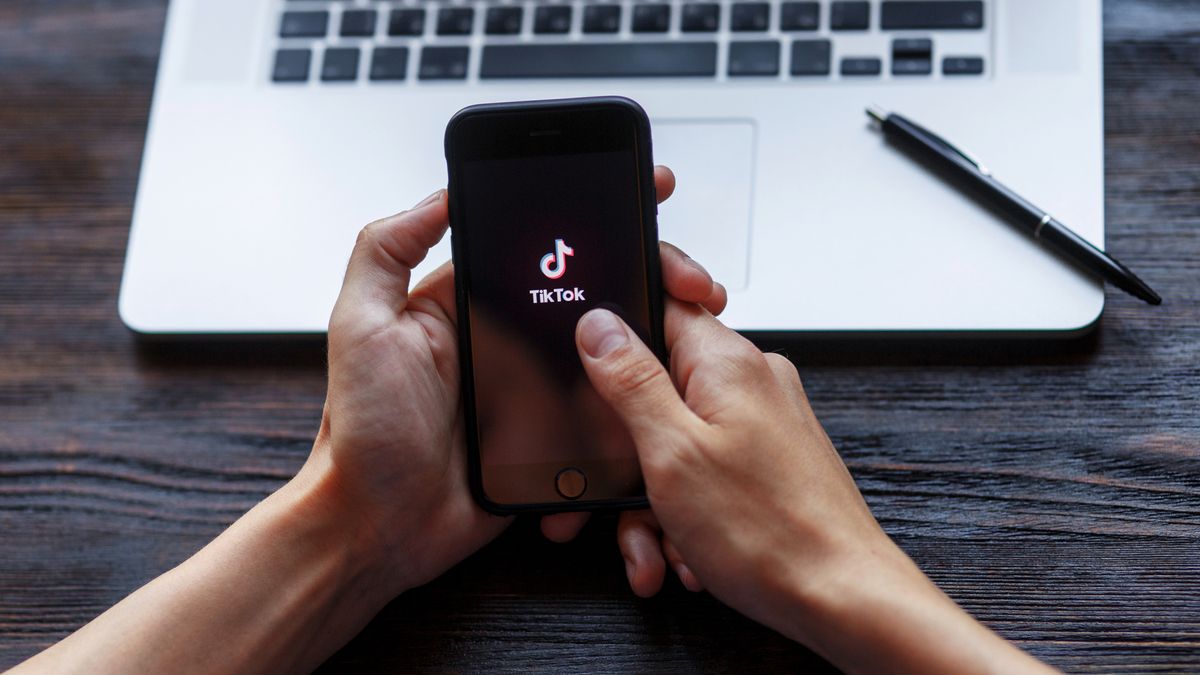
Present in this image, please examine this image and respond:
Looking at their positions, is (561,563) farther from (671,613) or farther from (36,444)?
(36,444)

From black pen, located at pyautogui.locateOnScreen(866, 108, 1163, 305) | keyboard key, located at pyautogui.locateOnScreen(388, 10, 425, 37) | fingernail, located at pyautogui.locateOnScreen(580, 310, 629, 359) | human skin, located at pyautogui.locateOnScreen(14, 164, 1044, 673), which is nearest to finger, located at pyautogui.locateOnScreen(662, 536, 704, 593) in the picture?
human skin, located at pyautogui.locateOnScreen(14, 164, 1044, 673)

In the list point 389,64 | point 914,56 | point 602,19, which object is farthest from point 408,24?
point 914,56

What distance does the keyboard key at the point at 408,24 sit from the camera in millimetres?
764

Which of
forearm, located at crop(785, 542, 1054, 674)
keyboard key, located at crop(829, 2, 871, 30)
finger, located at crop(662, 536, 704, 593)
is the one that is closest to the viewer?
forearm, located at crop(785, 542, 1054, 674)

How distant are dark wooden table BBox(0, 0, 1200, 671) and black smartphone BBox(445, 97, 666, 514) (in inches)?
2.3

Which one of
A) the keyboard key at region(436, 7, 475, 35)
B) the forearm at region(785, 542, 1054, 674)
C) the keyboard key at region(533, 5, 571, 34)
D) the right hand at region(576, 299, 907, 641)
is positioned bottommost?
the forearm at region(785, 542, 1054, 674)

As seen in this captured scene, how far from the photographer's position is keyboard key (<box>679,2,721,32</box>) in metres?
0.74

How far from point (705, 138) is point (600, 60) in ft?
0.31

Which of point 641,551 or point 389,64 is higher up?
point 389,64

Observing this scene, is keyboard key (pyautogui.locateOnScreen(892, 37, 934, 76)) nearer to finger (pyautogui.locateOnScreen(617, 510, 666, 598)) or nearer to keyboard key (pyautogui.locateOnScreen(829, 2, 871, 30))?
keyboard key (pyautogui.locateOnScreen(829, 2, 871, 30))

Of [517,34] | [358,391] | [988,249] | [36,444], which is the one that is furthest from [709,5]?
[36,444]

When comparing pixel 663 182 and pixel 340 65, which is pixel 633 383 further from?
pixel 340 65

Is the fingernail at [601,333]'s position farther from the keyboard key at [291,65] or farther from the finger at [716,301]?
the keyboard key at [291,65]

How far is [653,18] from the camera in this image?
0.75 metres
